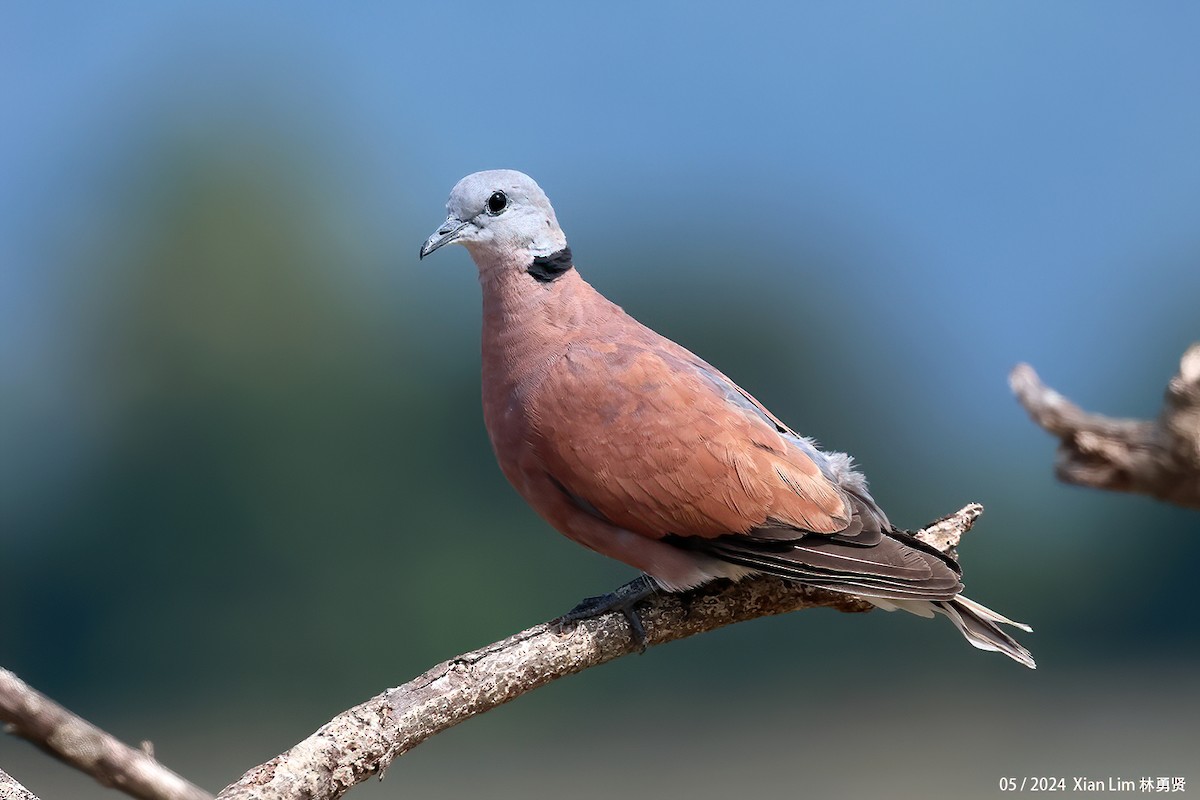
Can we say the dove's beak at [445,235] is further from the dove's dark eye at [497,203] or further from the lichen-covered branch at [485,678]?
the lichen-covered branch at [485,678]

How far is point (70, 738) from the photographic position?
178 cm

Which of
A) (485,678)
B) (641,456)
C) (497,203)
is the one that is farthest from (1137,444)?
(497,203)

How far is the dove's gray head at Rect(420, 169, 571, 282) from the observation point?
3.51 meters

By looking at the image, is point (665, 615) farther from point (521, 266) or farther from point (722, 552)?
point (521, 266)

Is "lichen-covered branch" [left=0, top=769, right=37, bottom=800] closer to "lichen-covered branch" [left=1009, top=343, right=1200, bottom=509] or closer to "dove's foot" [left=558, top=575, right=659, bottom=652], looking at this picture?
"dove's foot" [left=558, top=575, right=659, bottom=652]

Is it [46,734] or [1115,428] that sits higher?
[1115,428]

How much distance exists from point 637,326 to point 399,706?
1.39 metres

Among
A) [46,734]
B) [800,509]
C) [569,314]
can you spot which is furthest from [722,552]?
[46,734]

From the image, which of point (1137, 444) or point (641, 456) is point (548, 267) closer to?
point (641, 456)

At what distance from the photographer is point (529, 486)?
347 centimetres

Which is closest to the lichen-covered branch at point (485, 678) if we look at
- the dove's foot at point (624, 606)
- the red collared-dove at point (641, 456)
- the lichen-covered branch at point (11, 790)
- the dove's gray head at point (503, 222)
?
the dove's foot at point (624, 606)

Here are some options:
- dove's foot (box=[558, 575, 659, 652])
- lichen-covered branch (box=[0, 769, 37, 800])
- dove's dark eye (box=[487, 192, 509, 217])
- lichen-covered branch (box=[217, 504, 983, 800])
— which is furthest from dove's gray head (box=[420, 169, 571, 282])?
lichen-covered branch (box=[0, 769, 37, 800])

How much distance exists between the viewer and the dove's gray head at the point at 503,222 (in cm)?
351

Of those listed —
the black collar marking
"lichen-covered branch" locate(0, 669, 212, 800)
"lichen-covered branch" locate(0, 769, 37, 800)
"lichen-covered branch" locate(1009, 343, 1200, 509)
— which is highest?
the black collar marking
